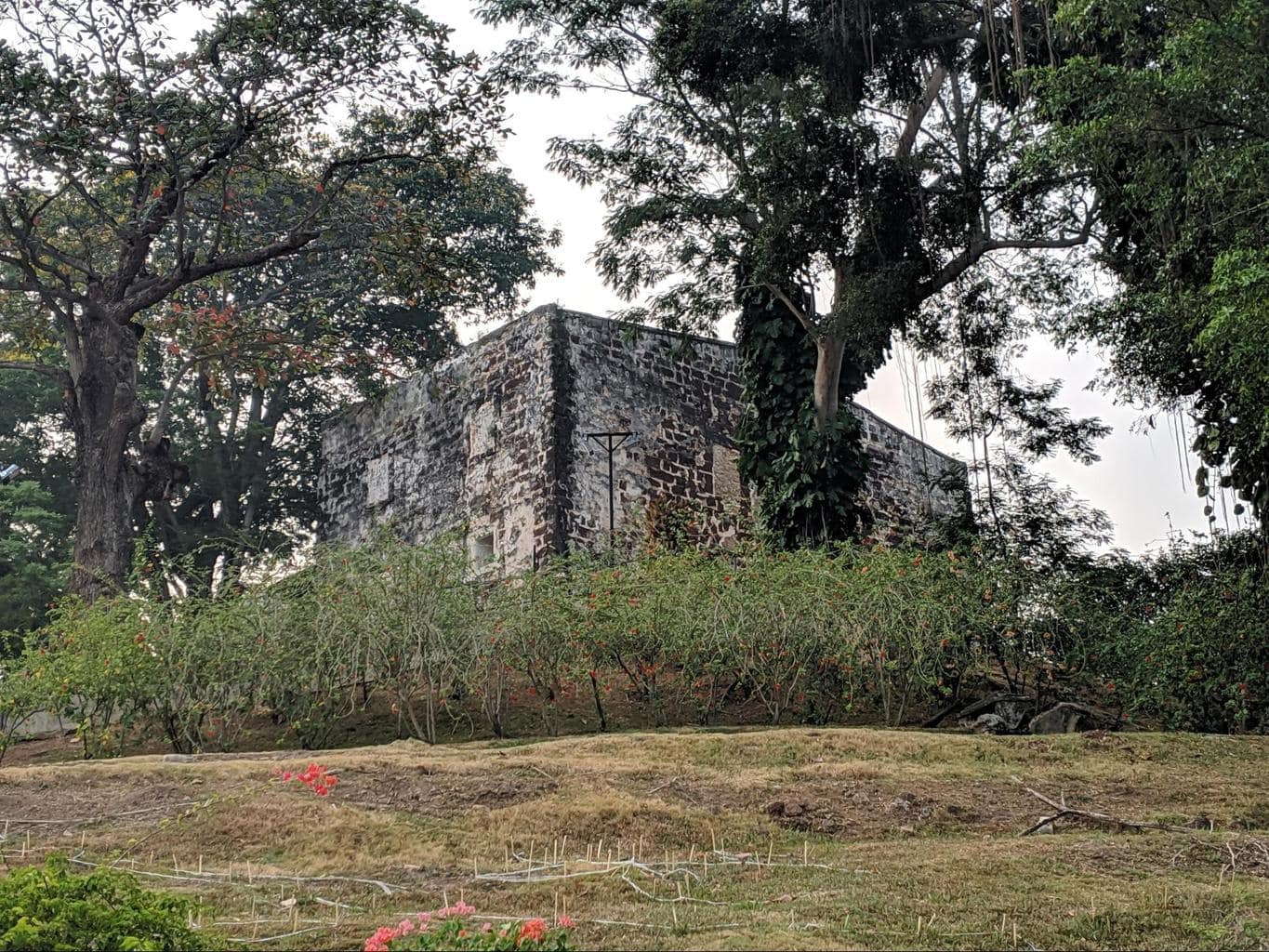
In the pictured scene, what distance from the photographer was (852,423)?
1145 cm

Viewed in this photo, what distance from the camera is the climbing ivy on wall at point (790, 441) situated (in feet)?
37.0

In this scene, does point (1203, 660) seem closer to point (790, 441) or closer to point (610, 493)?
point (790, 441)

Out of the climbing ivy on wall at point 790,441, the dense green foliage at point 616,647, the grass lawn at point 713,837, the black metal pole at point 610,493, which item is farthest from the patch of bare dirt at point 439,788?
the black metal pole at point 610,493

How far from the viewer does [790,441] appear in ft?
37.6

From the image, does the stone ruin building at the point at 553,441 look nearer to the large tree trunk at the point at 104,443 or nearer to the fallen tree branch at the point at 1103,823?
the large tree trunk at the point at 104,443

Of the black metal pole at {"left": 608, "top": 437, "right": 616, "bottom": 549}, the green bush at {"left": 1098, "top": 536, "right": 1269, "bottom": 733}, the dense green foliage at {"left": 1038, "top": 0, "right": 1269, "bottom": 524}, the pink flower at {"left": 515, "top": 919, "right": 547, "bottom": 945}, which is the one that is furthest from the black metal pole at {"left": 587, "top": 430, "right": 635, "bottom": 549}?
the pink flower at {"left": 515, "top": 919, "right": 547, "bottom": 945}

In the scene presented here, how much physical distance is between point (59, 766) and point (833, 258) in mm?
7302

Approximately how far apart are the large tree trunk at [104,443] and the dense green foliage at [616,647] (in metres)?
2.10

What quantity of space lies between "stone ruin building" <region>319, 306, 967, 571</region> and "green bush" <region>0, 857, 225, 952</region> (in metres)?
8.91

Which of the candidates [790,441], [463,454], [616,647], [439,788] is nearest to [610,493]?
[463,454]

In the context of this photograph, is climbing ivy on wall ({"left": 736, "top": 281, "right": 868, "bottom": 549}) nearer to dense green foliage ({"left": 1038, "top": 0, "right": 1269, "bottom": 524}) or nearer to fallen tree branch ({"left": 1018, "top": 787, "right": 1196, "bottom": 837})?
dense green foliage ({"left": 1038, "top": 0, "right": 1269, "bottom": 524})

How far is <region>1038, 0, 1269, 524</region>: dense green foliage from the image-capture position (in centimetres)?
711

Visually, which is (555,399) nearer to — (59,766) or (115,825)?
(59,766)

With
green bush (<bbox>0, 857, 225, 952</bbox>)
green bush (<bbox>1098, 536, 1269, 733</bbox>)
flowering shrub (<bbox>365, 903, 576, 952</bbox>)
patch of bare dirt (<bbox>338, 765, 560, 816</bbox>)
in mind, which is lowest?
flowering shrub (<bbox>365, 903, 576, 952</bbox>)
